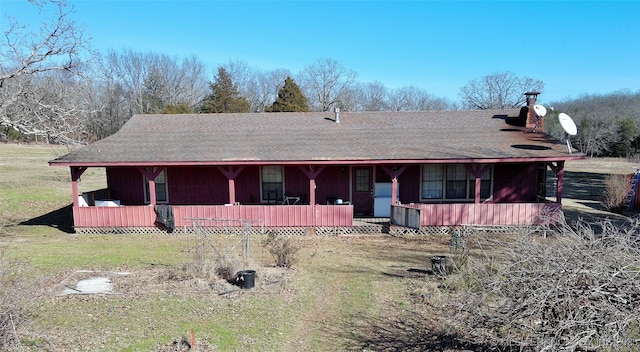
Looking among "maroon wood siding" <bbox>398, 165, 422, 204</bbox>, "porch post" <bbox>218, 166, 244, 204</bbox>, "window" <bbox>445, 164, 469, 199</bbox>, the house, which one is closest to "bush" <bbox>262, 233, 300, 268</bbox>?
the house

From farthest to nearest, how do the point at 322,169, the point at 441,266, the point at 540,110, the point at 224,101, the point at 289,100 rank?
the point at 224,101 < the point at 289,100 < the point at 540,110 < the point at 322,169 < the point at 441,266

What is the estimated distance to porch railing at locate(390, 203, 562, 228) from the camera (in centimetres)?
1440

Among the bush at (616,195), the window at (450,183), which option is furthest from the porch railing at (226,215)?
the bush at (616,195)

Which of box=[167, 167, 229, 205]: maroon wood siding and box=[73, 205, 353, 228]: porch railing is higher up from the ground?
box=[167, 167, 229, 205]: maroon wood siding

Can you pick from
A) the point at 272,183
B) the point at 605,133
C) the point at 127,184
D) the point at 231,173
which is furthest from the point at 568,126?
the point at 605,133

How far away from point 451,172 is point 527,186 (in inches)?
127

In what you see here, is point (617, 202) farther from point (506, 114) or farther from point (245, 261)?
point (245, 261)

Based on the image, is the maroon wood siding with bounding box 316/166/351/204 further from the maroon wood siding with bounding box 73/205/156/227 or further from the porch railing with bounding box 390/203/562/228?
the maroon wood siding with bounding box 73/205/156/227

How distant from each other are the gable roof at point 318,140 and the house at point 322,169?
0.04m

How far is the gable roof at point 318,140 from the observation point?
14.2 metres

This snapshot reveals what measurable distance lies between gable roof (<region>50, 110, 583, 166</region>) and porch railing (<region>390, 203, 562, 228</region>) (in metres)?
1.76

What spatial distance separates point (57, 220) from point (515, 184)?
19586 mm

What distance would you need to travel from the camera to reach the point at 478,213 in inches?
568

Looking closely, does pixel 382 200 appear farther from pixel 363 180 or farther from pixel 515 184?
pixel 515 184
